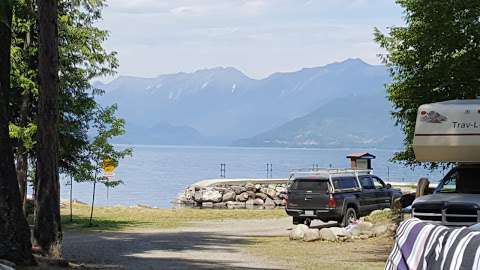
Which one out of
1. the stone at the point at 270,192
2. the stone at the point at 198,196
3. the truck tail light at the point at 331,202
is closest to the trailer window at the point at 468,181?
the truck tail light at the point at 331,202

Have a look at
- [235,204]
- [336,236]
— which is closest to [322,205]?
[336,236]

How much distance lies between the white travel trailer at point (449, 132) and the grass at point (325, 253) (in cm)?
245

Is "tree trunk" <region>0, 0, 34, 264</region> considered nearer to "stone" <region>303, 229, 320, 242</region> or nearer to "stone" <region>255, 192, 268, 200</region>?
"stone" <region>303, 229, 320, 242</region>

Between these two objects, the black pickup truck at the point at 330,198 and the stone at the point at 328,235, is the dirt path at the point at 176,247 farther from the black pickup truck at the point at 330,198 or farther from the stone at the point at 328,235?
the stone at the point at 328,235

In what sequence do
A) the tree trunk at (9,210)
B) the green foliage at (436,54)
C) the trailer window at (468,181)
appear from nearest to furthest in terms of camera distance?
the tree trunk at (9,210) < the trailer window at (468,181) < the green foliage at (436,54)

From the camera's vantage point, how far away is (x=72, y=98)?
2489 cm

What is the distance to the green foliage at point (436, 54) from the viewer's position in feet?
52.2

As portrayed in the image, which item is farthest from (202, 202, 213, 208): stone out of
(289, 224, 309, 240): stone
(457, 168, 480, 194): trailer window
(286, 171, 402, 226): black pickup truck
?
(457, 168, 480, 194): trailer window

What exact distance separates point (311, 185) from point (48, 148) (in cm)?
1086

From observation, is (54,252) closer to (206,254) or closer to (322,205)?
(206,254)

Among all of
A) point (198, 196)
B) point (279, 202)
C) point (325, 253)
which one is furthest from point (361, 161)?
point (325, 253)

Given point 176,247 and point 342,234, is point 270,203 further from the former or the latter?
point 176,247

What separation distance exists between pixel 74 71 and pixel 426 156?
1450cm

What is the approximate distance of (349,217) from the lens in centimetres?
2272
